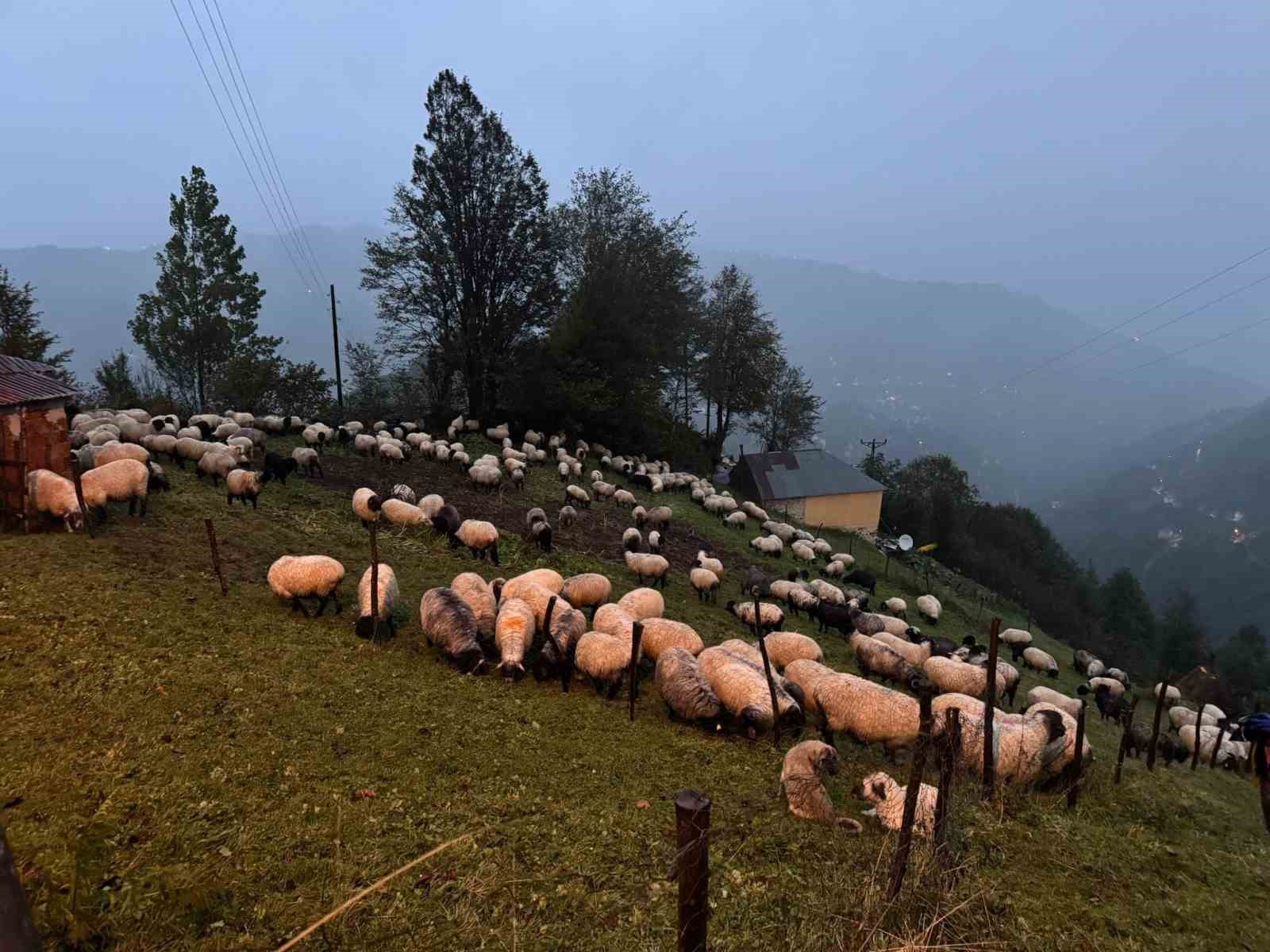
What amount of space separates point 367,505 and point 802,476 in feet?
118

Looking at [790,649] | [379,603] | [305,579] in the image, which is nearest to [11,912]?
[379,603]

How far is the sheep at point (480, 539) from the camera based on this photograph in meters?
16.4

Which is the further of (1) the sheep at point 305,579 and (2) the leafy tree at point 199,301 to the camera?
(2) the leafy tree at point 199,301

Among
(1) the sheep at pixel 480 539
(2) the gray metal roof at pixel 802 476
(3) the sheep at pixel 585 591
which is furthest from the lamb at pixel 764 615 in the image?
(2) the gray metal roof at pixel 802 476

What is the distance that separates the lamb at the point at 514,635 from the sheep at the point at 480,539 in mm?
5291

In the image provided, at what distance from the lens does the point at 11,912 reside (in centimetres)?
205

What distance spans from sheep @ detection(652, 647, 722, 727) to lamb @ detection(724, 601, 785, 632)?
616 cm

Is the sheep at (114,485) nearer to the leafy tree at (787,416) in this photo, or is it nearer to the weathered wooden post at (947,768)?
the weathered wooden post at (947,768)

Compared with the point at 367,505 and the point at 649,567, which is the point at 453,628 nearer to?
the point at 367,505

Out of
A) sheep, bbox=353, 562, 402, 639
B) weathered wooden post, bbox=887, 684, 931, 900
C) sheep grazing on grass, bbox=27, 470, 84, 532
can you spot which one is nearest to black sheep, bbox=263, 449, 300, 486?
sheep grazing on grass, bbox=27, 470, 84, 532

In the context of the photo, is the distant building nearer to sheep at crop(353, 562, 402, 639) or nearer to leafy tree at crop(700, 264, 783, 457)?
leafy tree at crop(700, 264, 783, 457)

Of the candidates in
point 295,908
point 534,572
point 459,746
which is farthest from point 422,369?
point 295,908

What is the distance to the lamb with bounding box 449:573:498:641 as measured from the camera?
36.8ft

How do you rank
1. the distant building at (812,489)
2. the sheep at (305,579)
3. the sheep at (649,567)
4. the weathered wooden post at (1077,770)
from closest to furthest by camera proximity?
the weathered wooden post at (1077,770)
the sheep at (305,579)
the sheep at (649,567)
the distant building at (812,489)
